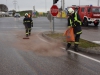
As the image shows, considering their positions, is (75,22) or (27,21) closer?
(75,22)

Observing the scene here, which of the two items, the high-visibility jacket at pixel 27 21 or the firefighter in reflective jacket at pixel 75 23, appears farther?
the high-visibility jacket at pixel 27 21

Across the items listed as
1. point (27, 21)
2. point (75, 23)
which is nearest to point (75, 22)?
point (75, 23)

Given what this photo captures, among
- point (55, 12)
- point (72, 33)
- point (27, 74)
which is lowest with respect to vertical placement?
point (27, 74)

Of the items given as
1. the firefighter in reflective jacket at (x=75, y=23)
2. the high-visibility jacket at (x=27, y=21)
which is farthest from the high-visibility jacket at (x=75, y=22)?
the high-visibility jacket at (x=27, y=21)

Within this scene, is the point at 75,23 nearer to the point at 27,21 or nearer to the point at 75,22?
the point at 75,22

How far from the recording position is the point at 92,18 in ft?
90.8

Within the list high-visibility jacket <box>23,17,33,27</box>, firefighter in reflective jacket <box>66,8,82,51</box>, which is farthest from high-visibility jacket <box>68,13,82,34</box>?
high-visibility jacket <box>23,17,33,27</box>

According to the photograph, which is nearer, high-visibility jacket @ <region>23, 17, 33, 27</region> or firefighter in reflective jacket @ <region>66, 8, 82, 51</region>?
firefighter in reflective jacket @ <region>66, 8, 82, 51</region>

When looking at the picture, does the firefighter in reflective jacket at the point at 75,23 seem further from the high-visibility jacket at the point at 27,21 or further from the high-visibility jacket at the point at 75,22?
the high-visibility jacket at the point at 27,21

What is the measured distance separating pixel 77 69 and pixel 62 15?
2302 inches

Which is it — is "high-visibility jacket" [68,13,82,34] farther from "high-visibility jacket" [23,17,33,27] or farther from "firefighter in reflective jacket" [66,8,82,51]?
"high-visibility jacket" [23,17,33,27]

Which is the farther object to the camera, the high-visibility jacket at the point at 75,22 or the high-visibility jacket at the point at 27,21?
the high-visibility jacket at the point at 27,21

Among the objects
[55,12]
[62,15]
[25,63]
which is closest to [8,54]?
[25,63]

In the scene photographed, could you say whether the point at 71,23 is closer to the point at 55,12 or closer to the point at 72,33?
the point at 72,33
